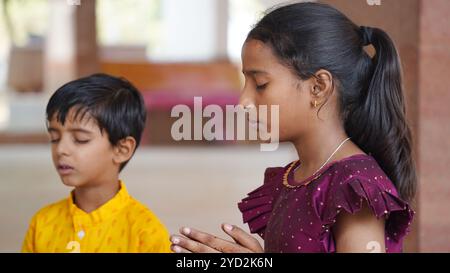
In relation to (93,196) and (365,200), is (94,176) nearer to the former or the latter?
(93,196)

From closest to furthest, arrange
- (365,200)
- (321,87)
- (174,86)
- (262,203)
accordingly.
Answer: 1. (365,200)
2. (321,87)
3. (262,203)
4. (174,86)

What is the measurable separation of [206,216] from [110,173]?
1749 millimetres

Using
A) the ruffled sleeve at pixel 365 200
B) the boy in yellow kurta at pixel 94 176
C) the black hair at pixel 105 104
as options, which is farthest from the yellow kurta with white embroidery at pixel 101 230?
the ruffled sleeve at pixel 365 200

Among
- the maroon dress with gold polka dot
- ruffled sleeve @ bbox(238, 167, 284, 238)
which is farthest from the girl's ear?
ruffled sleeve @ bbox(238, 167, 284, 238)

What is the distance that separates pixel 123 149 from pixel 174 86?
6379 mm

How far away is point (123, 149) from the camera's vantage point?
195 centimetres

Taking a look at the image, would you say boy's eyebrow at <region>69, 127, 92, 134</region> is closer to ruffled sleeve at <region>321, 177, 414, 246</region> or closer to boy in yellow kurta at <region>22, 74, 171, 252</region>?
boy in yellow kurta at <region>22, 74, 171, 252</region>

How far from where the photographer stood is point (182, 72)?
9047 millimetres

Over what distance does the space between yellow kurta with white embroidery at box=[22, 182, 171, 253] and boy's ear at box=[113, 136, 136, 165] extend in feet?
0.24

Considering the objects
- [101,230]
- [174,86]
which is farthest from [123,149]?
[174,86]

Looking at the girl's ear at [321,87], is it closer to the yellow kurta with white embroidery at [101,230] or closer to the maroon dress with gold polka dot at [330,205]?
the maroon dress with gold polka dot at [330,205]

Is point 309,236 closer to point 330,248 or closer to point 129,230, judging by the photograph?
point 330,248

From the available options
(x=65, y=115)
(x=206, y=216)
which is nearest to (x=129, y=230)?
(x=65, y=115)

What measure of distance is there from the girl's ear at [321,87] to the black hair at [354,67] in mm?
10
